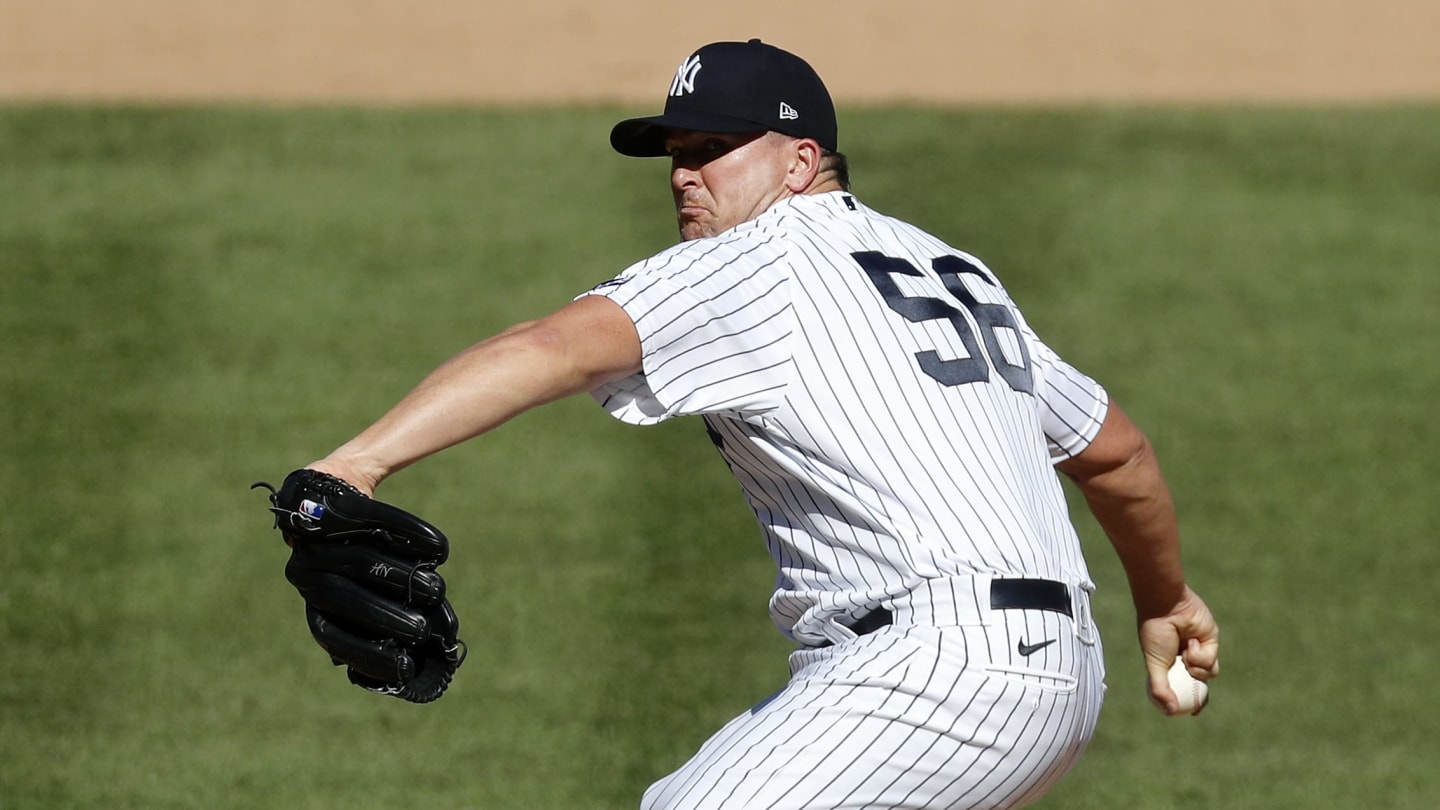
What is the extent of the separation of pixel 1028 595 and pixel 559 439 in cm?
537

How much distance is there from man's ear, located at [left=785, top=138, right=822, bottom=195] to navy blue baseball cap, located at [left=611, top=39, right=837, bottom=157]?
0.06 feet

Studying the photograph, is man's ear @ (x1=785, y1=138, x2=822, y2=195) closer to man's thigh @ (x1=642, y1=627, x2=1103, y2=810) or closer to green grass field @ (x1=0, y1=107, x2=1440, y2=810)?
man's thigh @ (x1=642, y1=627, x2=1103, y2=810)

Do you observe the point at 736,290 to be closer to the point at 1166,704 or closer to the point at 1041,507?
the point at 1041,507

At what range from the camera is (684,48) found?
12055 millimetres

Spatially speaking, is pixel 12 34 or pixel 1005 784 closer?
pixel 1005 784

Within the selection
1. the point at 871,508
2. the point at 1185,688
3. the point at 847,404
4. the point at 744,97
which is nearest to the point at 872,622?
the point at 871,508

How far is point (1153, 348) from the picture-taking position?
8.65 meters

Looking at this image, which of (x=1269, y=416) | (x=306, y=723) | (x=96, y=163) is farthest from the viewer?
(x=96, y=163)

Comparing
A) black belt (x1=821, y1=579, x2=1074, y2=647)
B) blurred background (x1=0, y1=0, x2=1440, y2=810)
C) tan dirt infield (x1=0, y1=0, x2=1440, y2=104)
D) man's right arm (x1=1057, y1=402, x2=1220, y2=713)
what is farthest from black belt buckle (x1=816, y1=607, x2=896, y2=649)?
tan dirt infield (x1=0, y1=0, x2=1440, y2=104)

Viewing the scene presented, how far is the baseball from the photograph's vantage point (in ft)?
11.5

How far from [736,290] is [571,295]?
20.4 ft

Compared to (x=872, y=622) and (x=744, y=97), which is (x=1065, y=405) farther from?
(x=744, y=97)

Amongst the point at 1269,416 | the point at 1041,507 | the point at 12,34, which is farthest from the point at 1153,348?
the point at 12,34

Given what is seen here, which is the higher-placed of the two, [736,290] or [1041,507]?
[736,290]
